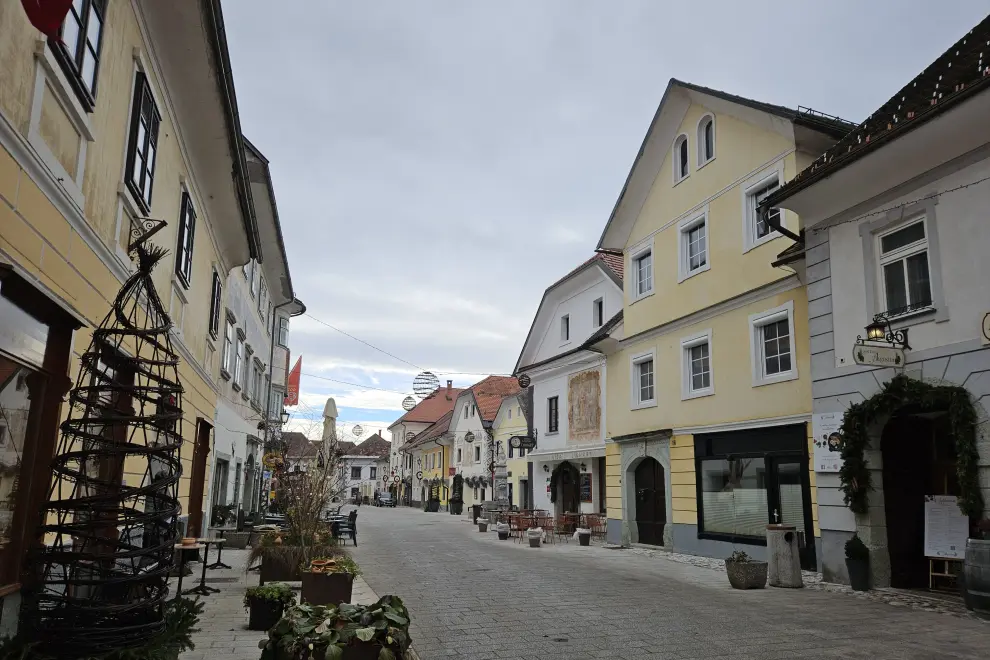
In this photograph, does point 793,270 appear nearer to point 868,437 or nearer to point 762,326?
point 762,326

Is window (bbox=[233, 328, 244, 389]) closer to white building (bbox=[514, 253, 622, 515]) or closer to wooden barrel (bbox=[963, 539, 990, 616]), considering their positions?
white building (bbox=[514, 253, 622, 515])

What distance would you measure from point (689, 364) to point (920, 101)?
8.38 meters

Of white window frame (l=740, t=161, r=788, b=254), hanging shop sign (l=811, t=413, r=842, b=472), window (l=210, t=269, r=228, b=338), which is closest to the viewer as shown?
hanging shop sign (l=811, t=413, r=842, b=472)

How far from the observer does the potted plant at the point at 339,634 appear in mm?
4516

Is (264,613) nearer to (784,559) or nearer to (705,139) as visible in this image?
(784,559)

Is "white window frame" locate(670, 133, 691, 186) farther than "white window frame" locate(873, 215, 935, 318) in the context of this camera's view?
Yes

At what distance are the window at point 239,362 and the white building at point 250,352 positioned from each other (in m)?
0.03

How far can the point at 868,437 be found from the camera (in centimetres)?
1144

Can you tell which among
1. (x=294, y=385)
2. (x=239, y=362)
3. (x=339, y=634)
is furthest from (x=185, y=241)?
(x=294, y=385)

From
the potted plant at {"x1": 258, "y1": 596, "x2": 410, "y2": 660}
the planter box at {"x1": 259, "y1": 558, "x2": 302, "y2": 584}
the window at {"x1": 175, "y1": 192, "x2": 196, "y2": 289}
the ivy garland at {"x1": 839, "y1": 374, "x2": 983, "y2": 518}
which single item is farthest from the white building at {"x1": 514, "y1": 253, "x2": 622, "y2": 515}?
the potted plant at {"x1": 258, "y1": 596, "x2": 410, "y2": 660}

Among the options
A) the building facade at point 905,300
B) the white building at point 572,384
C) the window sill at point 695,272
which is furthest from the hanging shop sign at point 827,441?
the white building at point 572,384

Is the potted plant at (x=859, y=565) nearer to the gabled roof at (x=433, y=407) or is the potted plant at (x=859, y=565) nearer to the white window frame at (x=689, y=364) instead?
the white window frame at (x=689, y=364)

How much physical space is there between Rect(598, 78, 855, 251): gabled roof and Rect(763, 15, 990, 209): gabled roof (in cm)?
238

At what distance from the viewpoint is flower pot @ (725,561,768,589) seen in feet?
37.7
